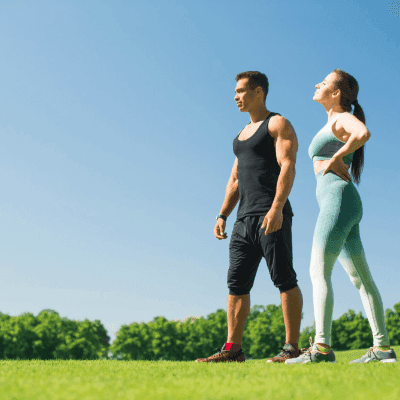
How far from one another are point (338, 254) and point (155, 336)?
37.8m

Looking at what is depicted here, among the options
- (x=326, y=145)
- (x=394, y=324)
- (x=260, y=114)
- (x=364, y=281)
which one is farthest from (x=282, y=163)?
(x=394, y=324)

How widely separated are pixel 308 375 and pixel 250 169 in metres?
2.73

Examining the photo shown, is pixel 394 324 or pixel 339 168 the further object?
pixel 394 324

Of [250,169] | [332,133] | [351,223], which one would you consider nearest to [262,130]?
[250,169]

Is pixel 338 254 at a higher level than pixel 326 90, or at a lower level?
lower

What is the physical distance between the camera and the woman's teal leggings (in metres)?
4.28

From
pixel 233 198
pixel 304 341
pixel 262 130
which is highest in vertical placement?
pixel 262 130

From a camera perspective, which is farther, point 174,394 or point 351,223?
point 351,223

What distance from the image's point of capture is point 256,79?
560 cm

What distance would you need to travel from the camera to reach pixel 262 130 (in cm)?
534

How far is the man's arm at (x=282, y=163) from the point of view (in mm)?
4871

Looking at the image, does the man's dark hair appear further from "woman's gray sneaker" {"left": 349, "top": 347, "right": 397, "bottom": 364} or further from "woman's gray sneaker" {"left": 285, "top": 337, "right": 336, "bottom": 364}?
"woman's gray sneaker" {"left": 349, "top": 347, "right": 397, "bottom": 364}

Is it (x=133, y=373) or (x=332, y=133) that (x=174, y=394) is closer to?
(x=133, y=373)

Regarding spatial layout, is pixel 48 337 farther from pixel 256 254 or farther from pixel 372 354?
pixel 372 354
